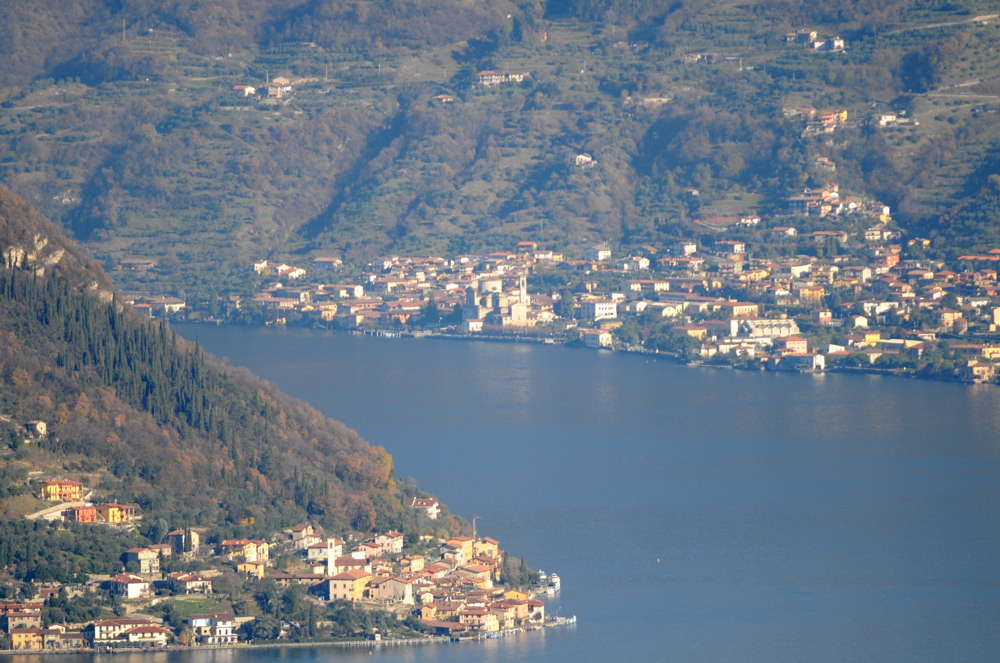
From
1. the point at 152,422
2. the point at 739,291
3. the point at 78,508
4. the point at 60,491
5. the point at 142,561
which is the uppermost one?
the point at 739,291

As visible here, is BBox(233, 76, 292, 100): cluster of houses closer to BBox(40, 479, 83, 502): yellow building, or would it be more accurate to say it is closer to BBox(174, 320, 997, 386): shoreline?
BBox(174, 320, 997, 386): shoreline

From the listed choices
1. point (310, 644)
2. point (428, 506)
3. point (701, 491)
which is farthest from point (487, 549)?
point (701, 491)

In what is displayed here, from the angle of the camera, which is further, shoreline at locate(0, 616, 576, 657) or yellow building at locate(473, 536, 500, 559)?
yellow building at locate(473, 536, 500, 559)

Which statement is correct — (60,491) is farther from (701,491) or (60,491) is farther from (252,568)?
(701,491)

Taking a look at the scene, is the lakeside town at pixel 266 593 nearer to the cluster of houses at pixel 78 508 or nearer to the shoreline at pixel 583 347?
the cluster of houses at pixel 78 508

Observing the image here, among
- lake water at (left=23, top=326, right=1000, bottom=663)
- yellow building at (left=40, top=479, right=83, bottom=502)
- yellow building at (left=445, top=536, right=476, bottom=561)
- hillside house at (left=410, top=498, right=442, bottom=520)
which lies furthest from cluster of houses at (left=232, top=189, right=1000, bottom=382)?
yellow building at (left=40, top=479, right=83, bottom=502)

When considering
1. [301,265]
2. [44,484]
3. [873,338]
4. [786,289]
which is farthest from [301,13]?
[44,484]

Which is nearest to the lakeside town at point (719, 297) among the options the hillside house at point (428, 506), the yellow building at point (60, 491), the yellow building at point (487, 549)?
the hillside house at point (428, 506)
